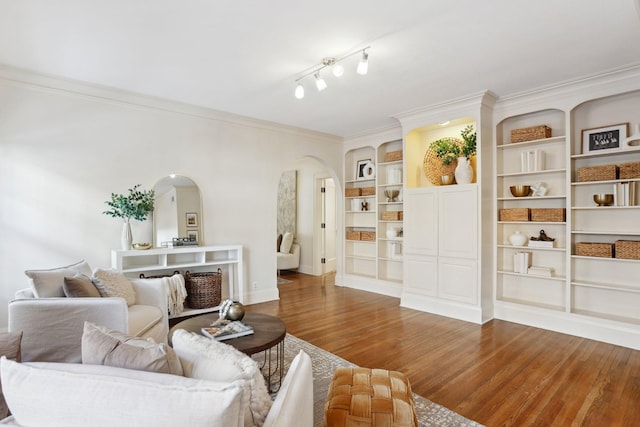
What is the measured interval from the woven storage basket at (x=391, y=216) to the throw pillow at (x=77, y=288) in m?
4.12

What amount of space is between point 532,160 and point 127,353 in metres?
4.43

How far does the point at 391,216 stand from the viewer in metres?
5.49

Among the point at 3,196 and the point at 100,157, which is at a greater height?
the point at 100,157

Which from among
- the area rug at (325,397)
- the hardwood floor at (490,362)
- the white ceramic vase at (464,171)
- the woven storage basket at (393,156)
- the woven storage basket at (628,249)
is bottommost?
the hardwood floor at (490,362)

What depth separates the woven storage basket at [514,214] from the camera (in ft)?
13.2

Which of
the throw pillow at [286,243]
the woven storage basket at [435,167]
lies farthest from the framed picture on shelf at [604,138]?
the throw pillow at [286,243]

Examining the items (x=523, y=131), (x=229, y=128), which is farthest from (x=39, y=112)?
(x=523, y=131)

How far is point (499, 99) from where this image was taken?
417 cm

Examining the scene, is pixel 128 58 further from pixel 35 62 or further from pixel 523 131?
pixel 523 131

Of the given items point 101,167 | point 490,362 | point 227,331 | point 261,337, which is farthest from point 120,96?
point 490,362

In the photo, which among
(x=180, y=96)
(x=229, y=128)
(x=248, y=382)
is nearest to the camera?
(x=248, y=382)

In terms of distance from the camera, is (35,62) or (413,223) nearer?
(35,62)

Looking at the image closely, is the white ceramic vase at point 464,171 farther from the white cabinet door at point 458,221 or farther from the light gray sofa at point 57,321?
the light gray sofa at point 57,321

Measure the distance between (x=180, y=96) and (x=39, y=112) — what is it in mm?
1377
